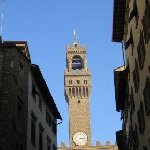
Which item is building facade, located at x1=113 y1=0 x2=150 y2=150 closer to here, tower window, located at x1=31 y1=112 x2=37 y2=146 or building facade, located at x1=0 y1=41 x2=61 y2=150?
building facade, located at x1=0 y1=41 x2=61 y2=150

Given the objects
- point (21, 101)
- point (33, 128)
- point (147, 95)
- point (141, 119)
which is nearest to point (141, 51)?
point (147, 95)

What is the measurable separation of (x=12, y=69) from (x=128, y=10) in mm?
7875

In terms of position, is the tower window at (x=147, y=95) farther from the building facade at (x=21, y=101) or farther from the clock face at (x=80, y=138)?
the clock face at (x=80, y=138)

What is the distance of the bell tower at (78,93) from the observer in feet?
358

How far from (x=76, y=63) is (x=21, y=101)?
9290 centimetres

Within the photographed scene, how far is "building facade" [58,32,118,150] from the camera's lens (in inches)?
4267

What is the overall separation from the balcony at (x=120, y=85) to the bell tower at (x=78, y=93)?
226 feet

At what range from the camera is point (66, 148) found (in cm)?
9938

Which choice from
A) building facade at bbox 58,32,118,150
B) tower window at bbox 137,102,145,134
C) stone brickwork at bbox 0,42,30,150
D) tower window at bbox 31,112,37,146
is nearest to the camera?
tower window at bbox 137,102,145,134

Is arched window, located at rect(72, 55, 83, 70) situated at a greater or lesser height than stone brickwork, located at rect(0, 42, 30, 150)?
greater

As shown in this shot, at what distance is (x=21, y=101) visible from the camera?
28797mm

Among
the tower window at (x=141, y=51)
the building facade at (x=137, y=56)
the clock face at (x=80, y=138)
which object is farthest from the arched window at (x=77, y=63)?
the tower window at (x=141, y=51)

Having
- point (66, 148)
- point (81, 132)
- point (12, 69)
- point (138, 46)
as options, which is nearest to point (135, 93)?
point (138, 46)

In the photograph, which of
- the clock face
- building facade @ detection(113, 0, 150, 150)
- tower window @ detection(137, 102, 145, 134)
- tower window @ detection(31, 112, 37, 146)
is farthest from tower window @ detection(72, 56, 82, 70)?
tower window @ detection(137, 102, 145, 134)
